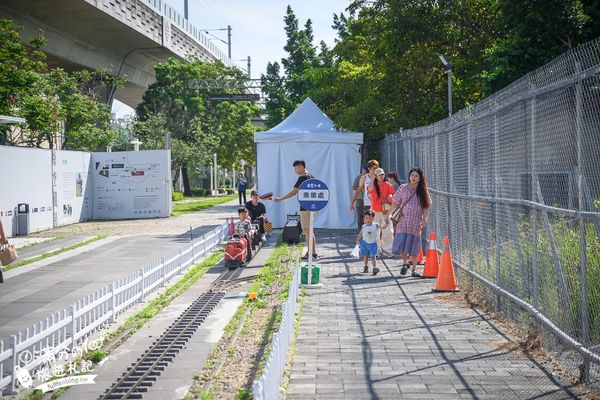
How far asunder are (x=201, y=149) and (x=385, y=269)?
149ft

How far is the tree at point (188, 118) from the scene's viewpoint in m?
57.3

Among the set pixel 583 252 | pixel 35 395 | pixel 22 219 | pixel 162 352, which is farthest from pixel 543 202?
pixel 22 219

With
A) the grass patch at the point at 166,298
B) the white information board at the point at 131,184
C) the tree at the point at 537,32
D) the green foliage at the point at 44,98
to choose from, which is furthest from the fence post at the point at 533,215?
the white information board at the point at 131,184

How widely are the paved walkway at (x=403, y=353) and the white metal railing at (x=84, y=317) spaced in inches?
98.4

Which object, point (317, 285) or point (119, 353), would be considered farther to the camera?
point (317, 285)

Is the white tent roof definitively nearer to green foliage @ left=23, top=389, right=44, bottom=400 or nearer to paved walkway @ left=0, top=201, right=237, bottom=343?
paved walkway @ left=0, top=201, right=237, bottom=343

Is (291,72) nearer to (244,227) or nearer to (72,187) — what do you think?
(72,187)

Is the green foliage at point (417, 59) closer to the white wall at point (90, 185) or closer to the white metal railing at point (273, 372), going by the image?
the white wall at point (90, 185)

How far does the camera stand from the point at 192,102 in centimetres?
6172

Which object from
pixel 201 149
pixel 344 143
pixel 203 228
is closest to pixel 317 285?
pixel 344 143

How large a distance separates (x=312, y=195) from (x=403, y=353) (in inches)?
190

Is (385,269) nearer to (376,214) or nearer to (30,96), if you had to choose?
(376,214)

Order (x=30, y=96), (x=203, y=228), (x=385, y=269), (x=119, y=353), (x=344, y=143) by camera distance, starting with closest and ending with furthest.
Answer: (x=119, y=353), (x=385, y=269), (x=344, y=143), (x=203, y=228), (x=30, y=96)

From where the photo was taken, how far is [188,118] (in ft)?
203
